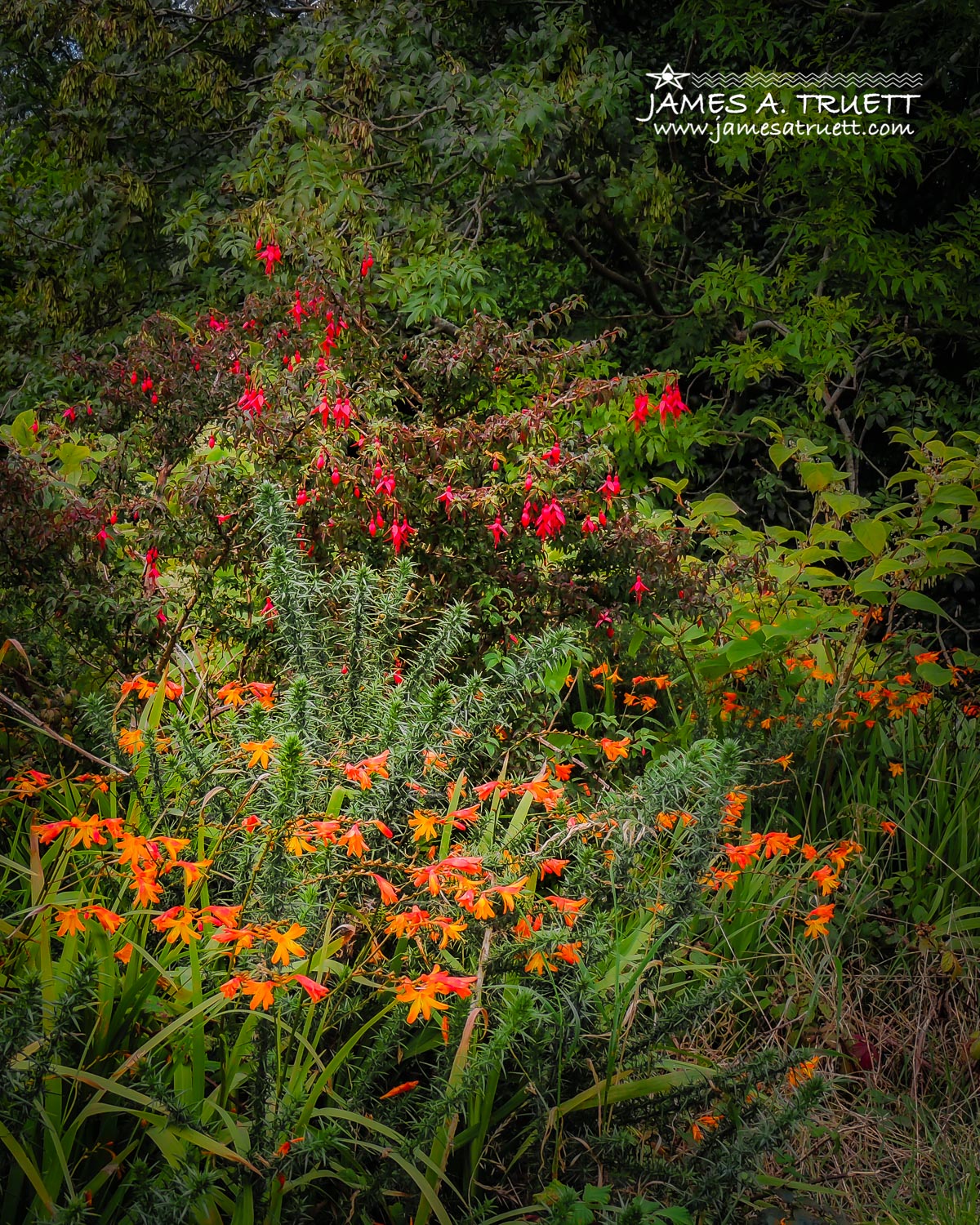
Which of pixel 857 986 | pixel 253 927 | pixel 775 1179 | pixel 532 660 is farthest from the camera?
pixel 857 986

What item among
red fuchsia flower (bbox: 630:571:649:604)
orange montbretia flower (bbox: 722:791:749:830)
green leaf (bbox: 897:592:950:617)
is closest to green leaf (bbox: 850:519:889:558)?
green leaf (bbox: 897:592:950:617)

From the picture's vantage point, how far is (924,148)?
22.7ft

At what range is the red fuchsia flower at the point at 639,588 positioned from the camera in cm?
339

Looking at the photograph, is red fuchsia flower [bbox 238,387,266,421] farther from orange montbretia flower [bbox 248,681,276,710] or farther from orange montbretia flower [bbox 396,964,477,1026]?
orange montbretia flower [bbox 396,964,477,1026]

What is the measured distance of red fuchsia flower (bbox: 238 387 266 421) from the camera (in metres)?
3.39

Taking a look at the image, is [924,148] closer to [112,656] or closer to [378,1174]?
[112,656]

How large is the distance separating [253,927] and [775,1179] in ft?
3.24

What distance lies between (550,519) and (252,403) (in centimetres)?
105

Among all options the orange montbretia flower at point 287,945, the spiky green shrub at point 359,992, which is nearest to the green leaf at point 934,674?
the spiky green shrub at point 359,992

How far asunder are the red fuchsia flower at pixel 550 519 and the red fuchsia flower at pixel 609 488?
23 cm

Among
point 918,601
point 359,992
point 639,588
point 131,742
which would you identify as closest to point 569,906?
point 359,992

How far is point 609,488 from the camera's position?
10.9 ft

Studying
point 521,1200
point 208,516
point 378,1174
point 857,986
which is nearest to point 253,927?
point 378,1174

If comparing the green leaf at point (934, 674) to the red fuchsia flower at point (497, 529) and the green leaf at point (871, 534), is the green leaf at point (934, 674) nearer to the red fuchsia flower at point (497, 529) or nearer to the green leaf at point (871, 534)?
the green leaf at point (871, 534)
